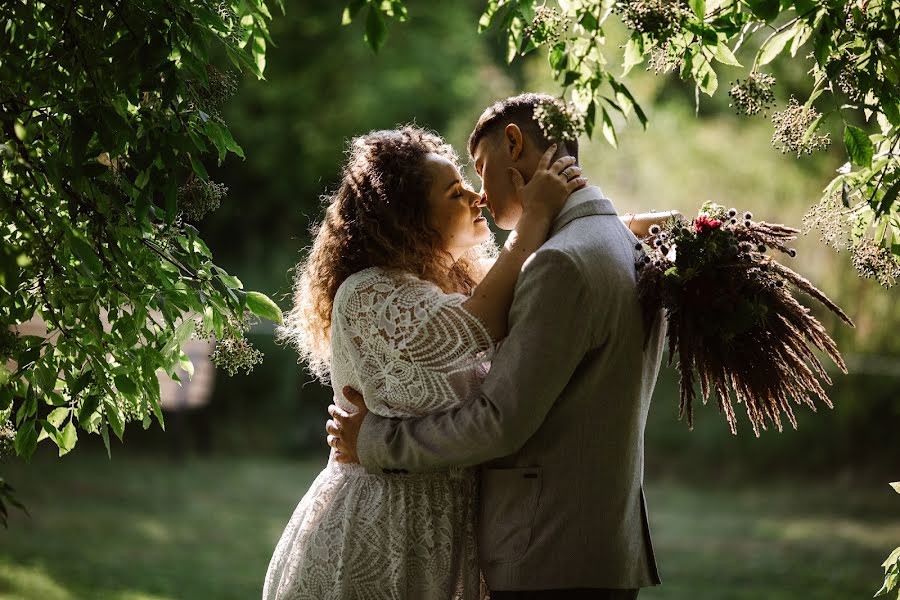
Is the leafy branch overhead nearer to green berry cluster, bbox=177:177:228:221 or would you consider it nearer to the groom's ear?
the groom's ear

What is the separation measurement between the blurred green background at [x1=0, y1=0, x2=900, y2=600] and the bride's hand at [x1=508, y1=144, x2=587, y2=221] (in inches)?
179

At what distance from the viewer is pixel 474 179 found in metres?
13.9

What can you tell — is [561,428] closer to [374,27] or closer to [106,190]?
[374,27]

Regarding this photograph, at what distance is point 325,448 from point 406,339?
35.7ft

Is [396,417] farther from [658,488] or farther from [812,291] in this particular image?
[658,488]

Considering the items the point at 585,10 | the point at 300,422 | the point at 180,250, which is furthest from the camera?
the point at 300,422

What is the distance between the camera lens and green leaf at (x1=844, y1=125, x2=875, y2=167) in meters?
2.64

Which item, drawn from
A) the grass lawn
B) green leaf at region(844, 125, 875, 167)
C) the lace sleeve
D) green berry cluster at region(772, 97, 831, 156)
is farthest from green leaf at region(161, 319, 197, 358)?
the grass lawn

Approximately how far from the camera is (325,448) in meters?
13.4

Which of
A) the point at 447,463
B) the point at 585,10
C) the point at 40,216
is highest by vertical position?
the point at 585,10

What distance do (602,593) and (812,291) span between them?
986 millimetres

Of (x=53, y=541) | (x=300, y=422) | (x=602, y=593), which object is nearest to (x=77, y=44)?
(x=602, y=593)

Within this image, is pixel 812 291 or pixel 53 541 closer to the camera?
pixel 812 291

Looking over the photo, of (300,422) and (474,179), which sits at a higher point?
(474,179)
